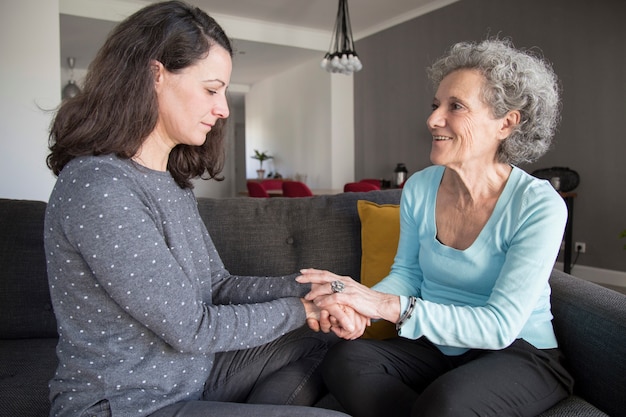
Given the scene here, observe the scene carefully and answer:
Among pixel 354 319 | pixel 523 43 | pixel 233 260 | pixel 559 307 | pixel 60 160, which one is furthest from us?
pixel 523 43

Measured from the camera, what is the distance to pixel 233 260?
1.85m

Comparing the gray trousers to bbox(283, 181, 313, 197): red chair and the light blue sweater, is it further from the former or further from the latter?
bbox(283, 181, 313, 197): red chair

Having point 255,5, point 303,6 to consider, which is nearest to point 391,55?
point 303,6

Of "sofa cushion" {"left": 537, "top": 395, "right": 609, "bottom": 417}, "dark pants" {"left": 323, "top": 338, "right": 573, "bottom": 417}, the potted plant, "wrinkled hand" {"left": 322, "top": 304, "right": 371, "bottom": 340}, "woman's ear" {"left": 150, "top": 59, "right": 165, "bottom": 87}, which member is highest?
the potted plant

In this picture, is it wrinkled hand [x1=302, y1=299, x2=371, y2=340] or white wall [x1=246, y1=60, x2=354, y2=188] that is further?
white wall [x1=246, y1=60, x2=354, y2=188]

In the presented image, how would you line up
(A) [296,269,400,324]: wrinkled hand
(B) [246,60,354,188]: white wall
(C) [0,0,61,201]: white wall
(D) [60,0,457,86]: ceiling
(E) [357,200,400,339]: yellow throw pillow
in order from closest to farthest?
(A) [296,269,400,324]: wrinkled hand → (E) [357,200,400,339]: yellow throw pillow → (C) [0,0,61,201]: white wall → (D) [60,0,457,86]: ceiling → (B) [246,60,354,188]: white wall

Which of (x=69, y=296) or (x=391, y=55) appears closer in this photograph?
(x=69, y=296)

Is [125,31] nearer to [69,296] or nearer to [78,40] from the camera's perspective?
[69,296]

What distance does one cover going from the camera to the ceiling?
20.6 feet

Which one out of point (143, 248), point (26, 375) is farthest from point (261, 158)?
point (143, 248)

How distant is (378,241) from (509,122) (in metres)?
0.60

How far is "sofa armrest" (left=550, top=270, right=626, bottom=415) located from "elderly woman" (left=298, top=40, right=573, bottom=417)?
0.07 m

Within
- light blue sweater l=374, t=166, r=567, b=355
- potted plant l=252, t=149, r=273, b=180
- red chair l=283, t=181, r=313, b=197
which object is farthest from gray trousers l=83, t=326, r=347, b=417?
potted plant l=252, t=149, r=273, b=180

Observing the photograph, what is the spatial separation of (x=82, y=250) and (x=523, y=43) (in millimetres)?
5429
